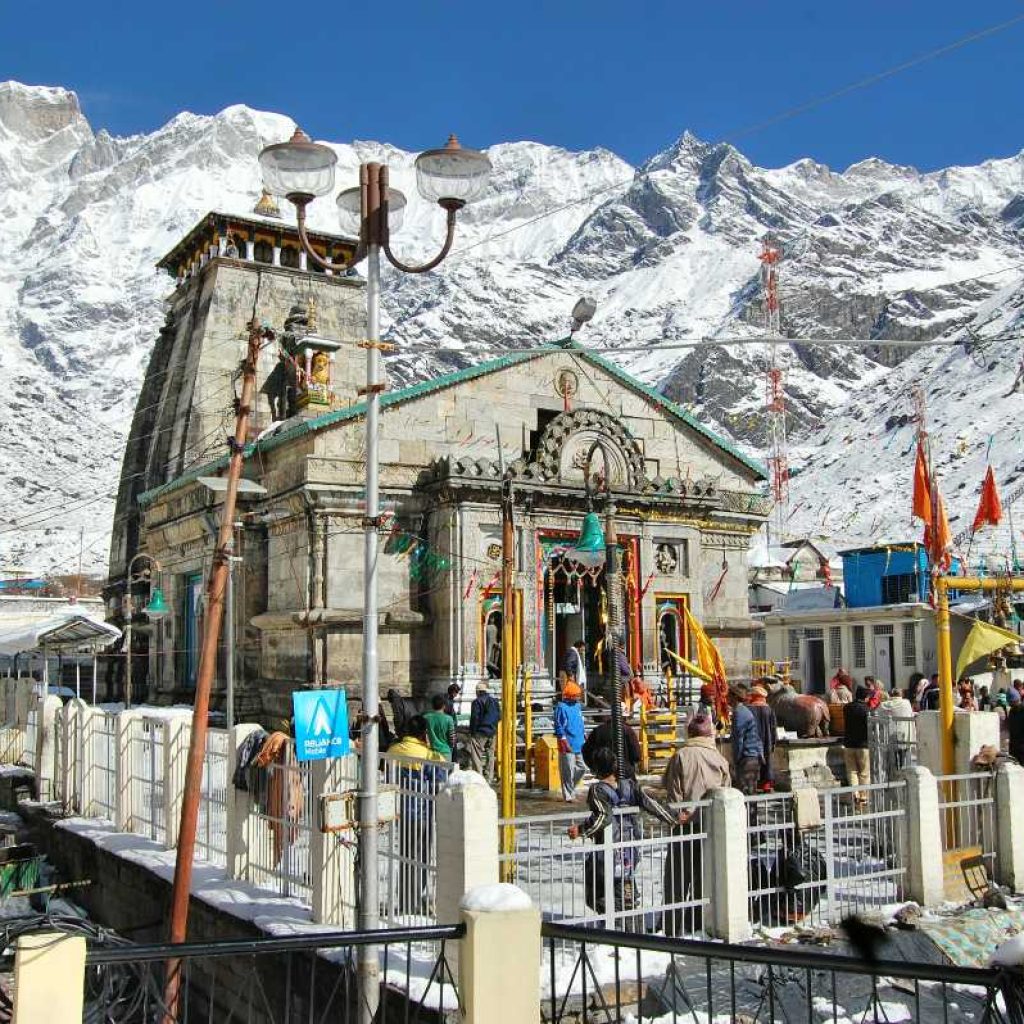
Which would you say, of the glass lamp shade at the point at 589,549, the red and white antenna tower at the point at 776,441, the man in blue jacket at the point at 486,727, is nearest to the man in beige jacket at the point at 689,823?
the glass lamp shade at the point at 589,549

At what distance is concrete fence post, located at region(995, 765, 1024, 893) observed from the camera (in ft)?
38.1

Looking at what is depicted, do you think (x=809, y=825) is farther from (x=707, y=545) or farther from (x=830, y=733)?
(x=707, y=545)

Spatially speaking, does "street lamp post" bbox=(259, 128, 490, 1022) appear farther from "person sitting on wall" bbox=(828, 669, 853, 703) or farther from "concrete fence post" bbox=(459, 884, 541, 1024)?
"person sitting on wall" bbox=(828, 669, 853, 703)

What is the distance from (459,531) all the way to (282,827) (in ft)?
36.3

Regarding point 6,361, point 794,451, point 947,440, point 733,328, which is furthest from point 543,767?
point 6,361

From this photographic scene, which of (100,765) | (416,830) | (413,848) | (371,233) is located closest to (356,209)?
(371,233)

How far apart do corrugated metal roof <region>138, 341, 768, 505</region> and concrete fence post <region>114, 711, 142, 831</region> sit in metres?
7.62

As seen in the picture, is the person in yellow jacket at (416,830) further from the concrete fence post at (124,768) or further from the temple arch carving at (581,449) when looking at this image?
the temple arch carving at (581,449)

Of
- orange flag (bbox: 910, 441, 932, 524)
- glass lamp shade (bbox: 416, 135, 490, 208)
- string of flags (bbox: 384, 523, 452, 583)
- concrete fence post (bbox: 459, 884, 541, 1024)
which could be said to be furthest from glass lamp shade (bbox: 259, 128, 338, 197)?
string of flags (bbox: 384, 523, 452, 583)

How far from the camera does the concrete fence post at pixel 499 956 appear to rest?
5.33 meters

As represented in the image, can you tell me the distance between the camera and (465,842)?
8086 mm

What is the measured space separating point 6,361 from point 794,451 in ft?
431

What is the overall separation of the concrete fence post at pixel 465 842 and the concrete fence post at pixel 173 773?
601cm

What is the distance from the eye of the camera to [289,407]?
29531 mm
